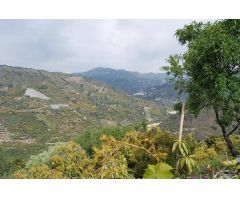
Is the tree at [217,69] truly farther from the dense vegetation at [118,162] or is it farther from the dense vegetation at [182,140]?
the dense vegetation at [118,162]

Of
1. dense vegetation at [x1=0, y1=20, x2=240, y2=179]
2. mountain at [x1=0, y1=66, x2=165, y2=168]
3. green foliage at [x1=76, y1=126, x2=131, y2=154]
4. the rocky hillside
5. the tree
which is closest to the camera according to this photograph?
dense vegetation at [x1=0, y1=20, x2=240, y2=179]

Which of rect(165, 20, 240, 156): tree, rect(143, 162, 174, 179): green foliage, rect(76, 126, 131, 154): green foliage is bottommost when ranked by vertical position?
rect(76, 126, 131, 154): green foliage

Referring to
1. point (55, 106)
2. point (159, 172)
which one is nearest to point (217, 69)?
Result: point (159, 172)

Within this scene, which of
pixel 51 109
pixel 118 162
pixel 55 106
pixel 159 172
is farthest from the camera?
pixel 55 106

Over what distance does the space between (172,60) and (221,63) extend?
256cm

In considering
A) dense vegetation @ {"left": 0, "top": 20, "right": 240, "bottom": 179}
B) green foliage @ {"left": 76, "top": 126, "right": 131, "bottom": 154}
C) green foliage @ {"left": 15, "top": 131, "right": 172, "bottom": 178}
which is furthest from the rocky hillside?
green foliage @ {"left": 15, "top": 131, "right": 172, "bottom": 178}

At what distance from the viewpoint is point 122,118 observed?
152 m

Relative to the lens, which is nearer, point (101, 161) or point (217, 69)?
point (101, 161)

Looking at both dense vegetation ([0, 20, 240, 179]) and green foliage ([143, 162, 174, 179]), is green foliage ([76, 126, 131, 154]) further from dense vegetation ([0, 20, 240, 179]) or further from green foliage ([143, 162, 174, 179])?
green foliage ([143, 162, 174, 179])

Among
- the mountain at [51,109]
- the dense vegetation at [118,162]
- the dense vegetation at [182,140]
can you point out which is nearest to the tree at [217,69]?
the dense vegetation at [182,140]

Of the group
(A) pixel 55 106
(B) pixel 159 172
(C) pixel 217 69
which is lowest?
(B) pixel 159 172

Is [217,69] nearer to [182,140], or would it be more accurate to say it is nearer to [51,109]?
[182,140]
